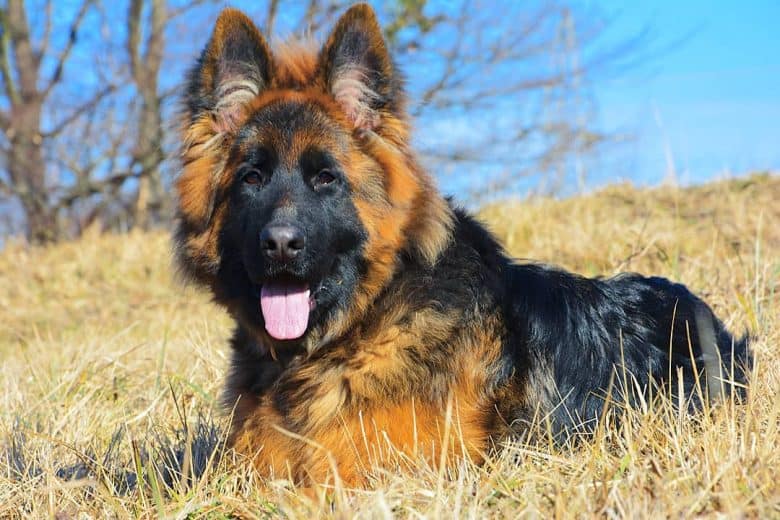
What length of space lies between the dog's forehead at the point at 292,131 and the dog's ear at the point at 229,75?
0.55 ft

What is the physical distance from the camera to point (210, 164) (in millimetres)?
4094

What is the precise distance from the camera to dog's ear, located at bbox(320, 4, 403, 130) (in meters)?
3.96

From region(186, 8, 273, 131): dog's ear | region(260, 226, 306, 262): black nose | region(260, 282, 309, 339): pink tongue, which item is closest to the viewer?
region(260, 226, 306, 262): black nose

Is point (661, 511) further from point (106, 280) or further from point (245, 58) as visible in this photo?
point (106, 280)

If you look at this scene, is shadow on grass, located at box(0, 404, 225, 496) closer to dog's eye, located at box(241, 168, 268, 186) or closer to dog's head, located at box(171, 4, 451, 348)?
dog's head, located at box(171, 4, 451, 348)

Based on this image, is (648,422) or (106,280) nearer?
(648,422)

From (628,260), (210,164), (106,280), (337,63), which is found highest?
(337,63)

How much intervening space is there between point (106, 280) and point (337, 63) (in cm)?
849

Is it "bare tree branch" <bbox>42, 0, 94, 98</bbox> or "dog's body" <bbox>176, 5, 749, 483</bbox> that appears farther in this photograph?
"bare tree branch" <bbox>42, 0, 94, 98</bbox>

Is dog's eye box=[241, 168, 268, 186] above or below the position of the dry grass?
above

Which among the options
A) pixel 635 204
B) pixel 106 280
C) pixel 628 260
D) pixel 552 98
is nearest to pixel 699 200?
pixel 635 204

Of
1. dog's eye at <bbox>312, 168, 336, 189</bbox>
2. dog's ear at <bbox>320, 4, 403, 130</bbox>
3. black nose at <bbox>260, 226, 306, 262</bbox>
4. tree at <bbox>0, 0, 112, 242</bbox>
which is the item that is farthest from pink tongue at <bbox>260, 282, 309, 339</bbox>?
tree at <bbox>0, 0, 112, 242</bbox>

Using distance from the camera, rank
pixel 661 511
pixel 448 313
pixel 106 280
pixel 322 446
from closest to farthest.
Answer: pixel 661 511 → pixel 322 446 → pixel 448 313 → pixel 106 280

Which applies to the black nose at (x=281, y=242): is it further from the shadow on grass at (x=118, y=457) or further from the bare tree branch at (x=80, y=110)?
the bare tree branch at (x=80, y=110)
